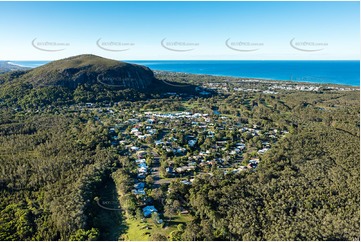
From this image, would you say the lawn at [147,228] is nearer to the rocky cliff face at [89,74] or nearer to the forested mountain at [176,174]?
the forested mountain at [176,174]

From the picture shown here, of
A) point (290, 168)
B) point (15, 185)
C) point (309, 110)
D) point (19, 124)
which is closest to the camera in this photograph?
point (15, 185)

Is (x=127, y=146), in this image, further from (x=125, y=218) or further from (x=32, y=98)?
(x=32, y=98)

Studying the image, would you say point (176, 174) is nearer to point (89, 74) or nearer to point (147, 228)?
point (147, 228)

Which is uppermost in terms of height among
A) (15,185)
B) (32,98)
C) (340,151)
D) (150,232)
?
(32,98)

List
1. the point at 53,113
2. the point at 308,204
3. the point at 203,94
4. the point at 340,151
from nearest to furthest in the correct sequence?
the point at 308,204 → the point at 340,151 → the point at 53,113 → the point at 203,94

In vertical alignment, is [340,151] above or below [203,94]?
below

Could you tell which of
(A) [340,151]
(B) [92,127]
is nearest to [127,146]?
(B) [92,127]

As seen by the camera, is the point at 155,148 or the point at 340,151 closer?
the point at 340,151

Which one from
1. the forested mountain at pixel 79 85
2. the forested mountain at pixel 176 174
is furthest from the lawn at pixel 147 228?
the forested mountain at pixel 79 85
